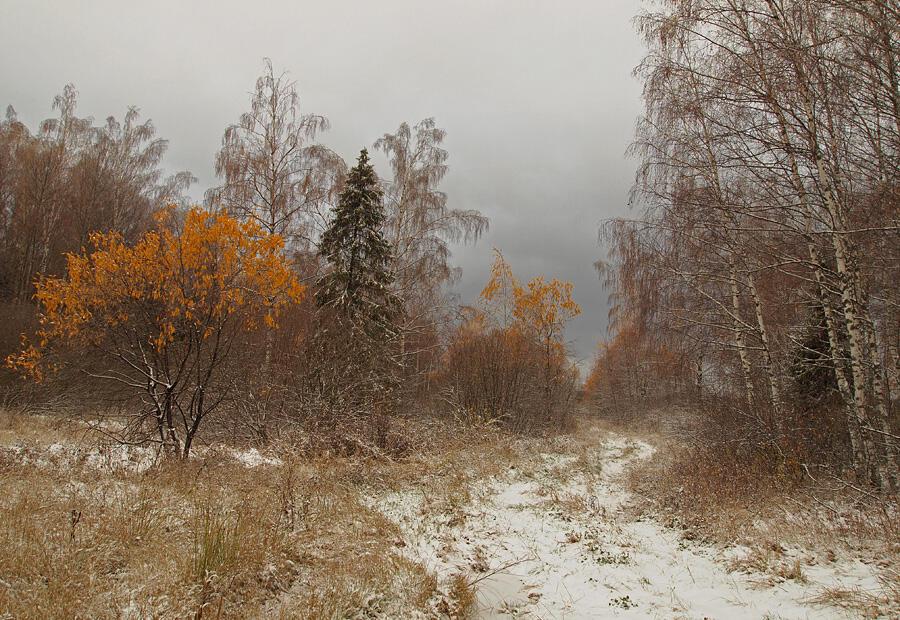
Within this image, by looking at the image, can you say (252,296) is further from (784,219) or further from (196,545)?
(784,219)

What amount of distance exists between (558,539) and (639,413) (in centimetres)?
2263

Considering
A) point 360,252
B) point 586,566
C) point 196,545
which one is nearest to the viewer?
point 196,545

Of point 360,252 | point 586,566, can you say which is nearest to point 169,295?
point 360,252

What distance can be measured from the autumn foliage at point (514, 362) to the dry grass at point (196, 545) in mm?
7009

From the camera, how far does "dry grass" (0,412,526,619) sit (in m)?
2.97

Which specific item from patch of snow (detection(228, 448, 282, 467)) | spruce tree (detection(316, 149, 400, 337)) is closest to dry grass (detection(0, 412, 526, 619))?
patch of snow (detection(228, 448, 282, 467))

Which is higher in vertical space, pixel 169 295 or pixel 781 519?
pixel 169 295

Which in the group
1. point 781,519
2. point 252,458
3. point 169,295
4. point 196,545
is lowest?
point 781,519

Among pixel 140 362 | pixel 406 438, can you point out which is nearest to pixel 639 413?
pixel 406 438

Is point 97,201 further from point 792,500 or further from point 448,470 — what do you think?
point 792,500

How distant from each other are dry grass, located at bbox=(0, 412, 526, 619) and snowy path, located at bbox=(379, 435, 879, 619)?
13.7 inches

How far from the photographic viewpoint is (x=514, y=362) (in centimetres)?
1398

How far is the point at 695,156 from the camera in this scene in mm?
8148

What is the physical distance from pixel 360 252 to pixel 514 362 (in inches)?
225
